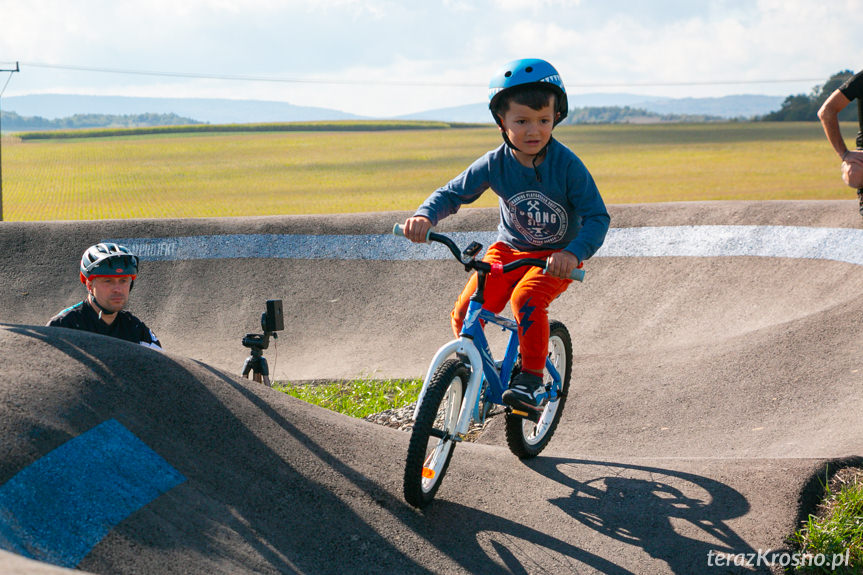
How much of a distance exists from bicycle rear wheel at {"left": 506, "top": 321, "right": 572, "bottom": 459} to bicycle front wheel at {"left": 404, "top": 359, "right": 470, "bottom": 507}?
0.84 metres

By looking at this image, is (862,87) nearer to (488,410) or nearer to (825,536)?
(825,536)

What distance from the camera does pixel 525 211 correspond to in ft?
14.5

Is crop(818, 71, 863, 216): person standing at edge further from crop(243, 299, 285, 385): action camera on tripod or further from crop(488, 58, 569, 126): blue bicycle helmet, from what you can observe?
crop(243, 299, 285, 385): action camera on tripod

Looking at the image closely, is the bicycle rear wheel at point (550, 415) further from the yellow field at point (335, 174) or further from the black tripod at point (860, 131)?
the yellow field at point (335, 174)

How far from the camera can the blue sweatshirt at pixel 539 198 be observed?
4230 mm

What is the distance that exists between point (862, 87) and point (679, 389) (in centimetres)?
351

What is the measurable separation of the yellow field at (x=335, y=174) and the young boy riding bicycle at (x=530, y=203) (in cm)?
1280

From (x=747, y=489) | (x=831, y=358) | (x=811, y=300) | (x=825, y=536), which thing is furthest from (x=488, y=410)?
(x=811, y=300)

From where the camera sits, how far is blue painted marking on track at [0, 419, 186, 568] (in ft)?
9.38

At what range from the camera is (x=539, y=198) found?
171 inches

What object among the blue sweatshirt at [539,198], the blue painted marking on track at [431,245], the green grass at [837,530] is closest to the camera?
the green grass at [837,530]

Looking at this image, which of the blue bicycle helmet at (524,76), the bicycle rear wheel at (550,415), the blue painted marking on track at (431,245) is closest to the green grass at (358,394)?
the bicycle rear wheel at (550,415)

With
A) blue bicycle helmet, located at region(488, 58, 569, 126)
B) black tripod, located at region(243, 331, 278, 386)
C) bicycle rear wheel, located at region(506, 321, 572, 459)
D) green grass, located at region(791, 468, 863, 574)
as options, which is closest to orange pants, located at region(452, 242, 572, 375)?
bicycle rear wheel, located at region(506, 321, 572, 459)

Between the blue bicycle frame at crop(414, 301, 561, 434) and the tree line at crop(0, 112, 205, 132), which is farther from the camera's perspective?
the tree line at crop(0, 112, 205, 132)
